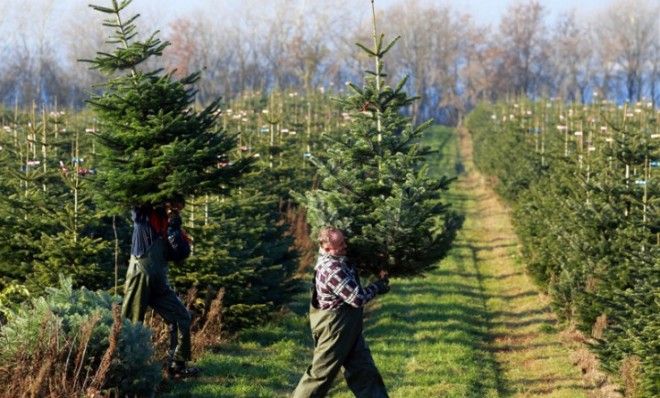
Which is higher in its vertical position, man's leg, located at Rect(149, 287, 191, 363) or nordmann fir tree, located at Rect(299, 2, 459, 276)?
nordmann fir tree, located at Rect(299, 2, 459, 276)

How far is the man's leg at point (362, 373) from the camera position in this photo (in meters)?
7.59

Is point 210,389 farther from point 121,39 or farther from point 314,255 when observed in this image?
point 314,255

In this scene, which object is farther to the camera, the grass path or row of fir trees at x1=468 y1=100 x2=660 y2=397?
the grass path

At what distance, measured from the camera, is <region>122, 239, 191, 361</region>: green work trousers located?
27.9 feet

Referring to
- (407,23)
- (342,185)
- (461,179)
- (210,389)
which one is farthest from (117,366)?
(407,23)

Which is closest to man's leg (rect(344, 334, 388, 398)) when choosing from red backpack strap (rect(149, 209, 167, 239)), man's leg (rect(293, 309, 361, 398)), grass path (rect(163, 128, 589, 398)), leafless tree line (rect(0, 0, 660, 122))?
man's leg (rect(293, 309, 361, 398))

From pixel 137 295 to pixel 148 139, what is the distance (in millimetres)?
1757

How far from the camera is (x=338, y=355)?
7.38 metres

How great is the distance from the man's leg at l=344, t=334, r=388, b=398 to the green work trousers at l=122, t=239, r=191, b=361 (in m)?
1.92

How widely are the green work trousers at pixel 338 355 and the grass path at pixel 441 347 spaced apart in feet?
5.41

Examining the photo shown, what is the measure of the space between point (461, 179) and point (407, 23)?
3914 cm

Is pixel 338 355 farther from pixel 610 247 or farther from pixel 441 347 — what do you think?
pixel 610 247

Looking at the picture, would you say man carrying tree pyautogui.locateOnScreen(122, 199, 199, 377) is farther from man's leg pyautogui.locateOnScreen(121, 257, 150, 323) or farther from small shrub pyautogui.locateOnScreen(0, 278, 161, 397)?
small shrub pyautogui.locateOnScreen(0, 278, 161, 397)

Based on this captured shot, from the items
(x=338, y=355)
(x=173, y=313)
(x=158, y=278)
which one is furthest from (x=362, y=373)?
(x=158, y=278)
